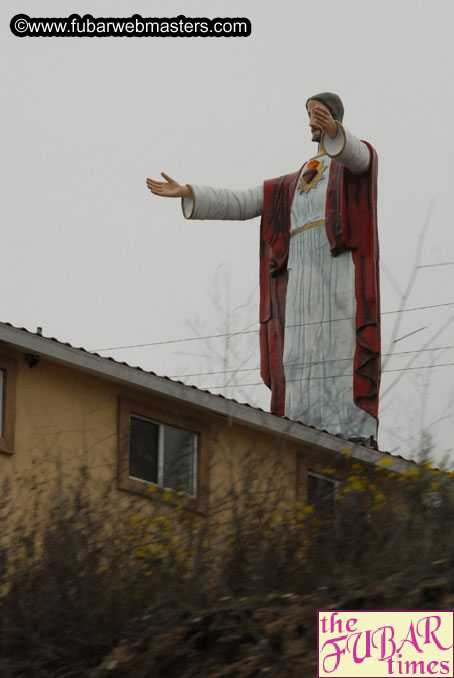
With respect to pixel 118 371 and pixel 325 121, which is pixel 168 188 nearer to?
pixel 325 121

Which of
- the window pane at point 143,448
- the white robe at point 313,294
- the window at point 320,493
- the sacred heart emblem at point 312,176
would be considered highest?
the sacred heart emblem at point 312,176

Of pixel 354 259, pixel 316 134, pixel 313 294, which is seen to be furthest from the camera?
pixel 313 294

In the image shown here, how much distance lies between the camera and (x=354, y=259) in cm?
2372

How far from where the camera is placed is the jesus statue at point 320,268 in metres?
23.0

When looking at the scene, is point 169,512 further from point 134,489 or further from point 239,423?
point 239,423

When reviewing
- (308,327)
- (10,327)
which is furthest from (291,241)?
(10,327)

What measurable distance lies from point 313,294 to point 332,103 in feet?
9.62

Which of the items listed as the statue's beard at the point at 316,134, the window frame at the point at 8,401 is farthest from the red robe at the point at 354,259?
the window frame at the point at 8,401

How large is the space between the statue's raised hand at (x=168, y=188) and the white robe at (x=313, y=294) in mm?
306

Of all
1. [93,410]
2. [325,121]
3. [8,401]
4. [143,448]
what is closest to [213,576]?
[93,410]

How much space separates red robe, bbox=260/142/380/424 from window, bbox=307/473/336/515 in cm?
1314

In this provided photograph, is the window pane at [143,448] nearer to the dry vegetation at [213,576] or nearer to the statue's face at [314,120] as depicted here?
the statue's face at [314,120]

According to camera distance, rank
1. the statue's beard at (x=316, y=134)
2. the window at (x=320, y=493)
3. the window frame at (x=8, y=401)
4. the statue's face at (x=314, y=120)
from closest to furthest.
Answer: the window at (x=320, y=493), the window frame at (x=8, y=401), the statue's face at (x=314, y=120), the statue's beard at (x=316, y=134)

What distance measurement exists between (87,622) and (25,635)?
1.05 ft
